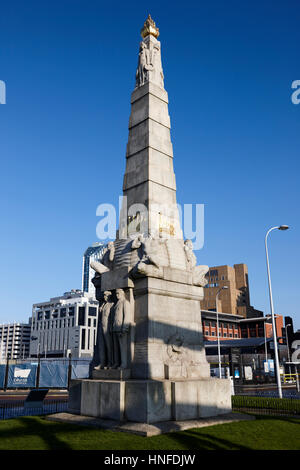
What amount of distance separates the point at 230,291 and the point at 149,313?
108438 mm

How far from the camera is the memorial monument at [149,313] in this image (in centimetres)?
1175

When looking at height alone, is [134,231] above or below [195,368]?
above

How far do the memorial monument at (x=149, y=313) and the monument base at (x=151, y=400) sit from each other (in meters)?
0.03

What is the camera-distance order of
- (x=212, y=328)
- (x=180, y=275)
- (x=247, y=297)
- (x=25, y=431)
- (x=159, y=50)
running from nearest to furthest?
(x=25, y=431) < (x=180, y=275) < (x=159, y=50) < (x=212, y=328) < (x=247, y=297)

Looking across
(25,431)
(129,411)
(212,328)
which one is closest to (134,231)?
(129,411)

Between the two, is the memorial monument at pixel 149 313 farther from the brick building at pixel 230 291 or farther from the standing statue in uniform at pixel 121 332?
the brick building at pixel 230 291

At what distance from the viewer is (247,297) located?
406ft

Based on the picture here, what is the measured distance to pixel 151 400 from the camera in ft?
36.3

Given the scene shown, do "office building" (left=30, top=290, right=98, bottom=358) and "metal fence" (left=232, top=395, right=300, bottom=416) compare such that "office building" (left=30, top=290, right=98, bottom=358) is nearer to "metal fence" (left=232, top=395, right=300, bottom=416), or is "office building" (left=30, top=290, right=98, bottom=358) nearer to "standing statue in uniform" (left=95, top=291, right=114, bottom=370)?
"metal fence" (left=232, top=395, right=300, bottom=416)

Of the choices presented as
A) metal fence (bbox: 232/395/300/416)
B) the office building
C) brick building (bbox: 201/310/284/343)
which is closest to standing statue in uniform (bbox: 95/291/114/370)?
metal fence (bbox: 232/395/300/416)

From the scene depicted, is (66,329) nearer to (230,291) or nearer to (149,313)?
(230,291)

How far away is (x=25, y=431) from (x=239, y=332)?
10489 centimetres

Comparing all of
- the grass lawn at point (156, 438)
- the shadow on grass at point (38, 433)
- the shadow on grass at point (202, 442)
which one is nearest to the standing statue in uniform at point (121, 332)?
the grass lawn at point (156, 438)
